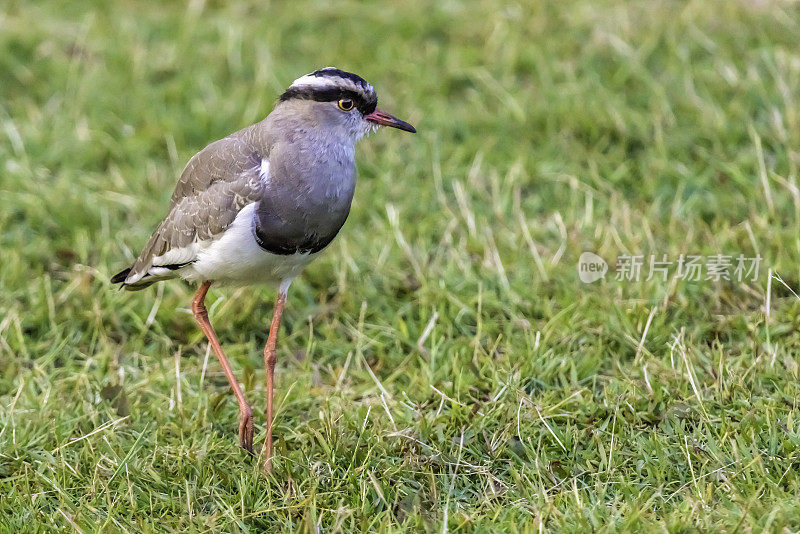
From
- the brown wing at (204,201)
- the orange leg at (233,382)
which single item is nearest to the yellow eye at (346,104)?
the brown wing at (204,201)

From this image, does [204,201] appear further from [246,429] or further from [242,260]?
[246,429]

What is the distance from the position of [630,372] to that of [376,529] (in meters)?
1.50

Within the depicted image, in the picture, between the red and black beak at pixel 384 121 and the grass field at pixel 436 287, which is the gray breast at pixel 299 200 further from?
the grass field at pixel 436 287

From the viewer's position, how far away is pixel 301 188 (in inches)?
161

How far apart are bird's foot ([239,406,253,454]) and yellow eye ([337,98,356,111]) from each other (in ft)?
4.67

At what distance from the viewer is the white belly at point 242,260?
4105 millimetres

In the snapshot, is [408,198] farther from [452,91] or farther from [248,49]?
[248,49]

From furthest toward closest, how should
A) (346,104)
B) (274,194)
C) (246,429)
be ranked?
(346,104)
(246,429)
(274,194)

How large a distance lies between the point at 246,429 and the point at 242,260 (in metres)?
0.75

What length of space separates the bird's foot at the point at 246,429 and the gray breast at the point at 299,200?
73 cm

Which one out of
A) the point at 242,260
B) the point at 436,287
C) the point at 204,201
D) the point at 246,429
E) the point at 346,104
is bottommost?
the point at 436,287

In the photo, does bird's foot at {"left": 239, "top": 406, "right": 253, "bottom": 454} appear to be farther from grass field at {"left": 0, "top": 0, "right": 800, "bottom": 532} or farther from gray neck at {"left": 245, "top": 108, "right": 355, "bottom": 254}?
gray neck at {"left": 245, "top": 108, "right": 355, "bottom": 254}

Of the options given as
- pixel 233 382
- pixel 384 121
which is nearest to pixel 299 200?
pixel 384 121

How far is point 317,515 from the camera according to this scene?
374 centimetres
